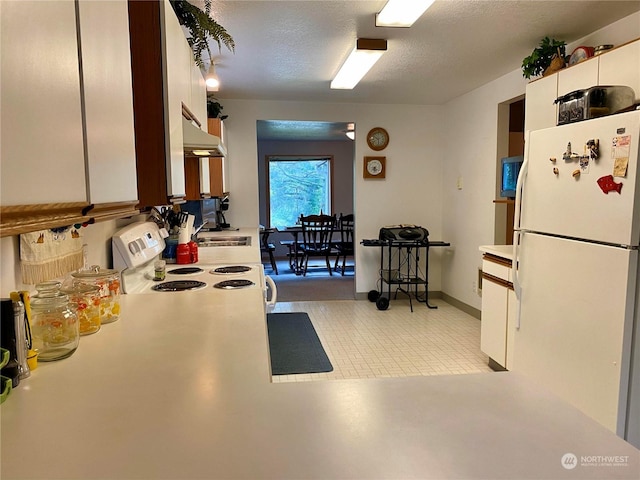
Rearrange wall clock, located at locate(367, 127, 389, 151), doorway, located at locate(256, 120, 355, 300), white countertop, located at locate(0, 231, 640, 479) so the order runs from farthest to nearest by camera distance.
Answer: doorway, located at locate(256, 120, 355, 300) → wall clock, located at locate(367, 127, 389, 151) → white countertop, located at locate(0, 231, 640, 479)

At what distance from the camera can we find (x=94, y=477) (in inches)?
26.4

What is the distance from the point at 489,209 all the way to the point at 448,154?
1138mm

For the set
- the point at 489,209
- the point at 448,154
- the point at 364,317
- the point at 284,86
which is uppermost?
the point at 284,86

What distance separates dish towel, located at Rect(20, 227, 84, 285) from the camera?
1.20 meters

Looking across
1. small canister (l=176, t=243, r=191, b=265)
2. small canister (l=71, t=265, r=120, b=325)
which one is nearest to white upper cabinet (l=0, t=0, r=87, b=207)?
small canister (l=71, t=265, r=120, b=325)

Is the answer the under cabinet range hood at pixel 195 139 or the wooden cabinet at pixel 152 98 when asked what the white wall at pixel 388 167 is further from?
the wooden cabinet at pixel 152 98

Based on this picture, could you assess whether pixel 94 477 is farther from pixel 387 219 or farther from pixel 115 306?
pixel 387 219

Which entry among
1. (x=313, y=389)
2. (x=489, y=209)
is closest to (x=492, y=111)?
(x=489, y=209)

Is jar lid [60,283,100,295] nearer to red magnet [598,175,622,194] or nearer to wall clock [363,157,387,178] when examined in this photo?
red magnet [598,175,622,194]

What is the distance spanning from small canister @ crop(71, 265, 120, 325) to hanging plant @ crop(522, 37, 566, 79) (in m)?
2.89

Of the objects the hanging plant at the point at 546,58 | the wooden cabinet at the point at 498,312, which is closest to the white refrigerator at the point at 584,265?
the wooden cabinet at the point at 498,312

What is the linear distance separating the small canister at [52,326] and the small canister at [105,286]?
0.26 metres

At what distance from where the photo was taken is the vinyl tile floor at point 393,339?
3.09 meters

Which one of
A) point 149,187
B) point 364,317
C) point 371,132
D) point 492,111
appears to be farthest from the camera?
point 371,132
